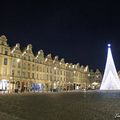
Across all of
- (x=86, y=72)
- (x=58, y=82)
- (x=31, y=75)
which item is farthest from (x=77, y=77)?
(x=31, y=75)

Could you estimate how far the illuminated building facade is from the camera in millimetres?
90000

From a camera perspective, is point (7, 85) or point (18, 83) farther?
point (18, 83)

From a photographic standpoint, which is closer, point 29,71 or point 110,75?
point 110,75

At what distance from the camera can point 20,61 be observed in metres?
100

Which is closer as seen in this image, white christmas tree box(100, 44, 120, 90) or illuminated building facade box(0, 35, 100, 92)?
illuminated building facade box(0, 35, 100, 92)

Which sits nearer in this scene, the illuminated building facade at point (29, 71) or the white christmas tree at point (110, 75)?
the illuminated building facade at point (29, 71)

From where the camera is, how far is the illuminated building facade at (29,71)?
9000cm

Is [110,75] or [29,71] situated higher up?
[29,71]

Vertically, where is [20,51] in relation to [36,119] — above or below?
above

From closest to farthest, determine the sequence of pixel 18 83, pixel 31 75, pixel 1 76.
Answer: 1. pixel 1 76
2. pixel 18 83
3. pixel 31 75

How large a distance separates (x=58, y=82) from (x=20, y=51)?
37866mm

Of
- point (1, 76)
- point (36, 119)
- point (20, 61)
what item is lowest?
point (36, 119)

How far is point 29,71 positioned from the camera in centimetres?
10612

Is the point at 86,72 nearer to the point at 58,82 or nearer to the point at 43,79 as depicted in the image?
the point at 58,82
